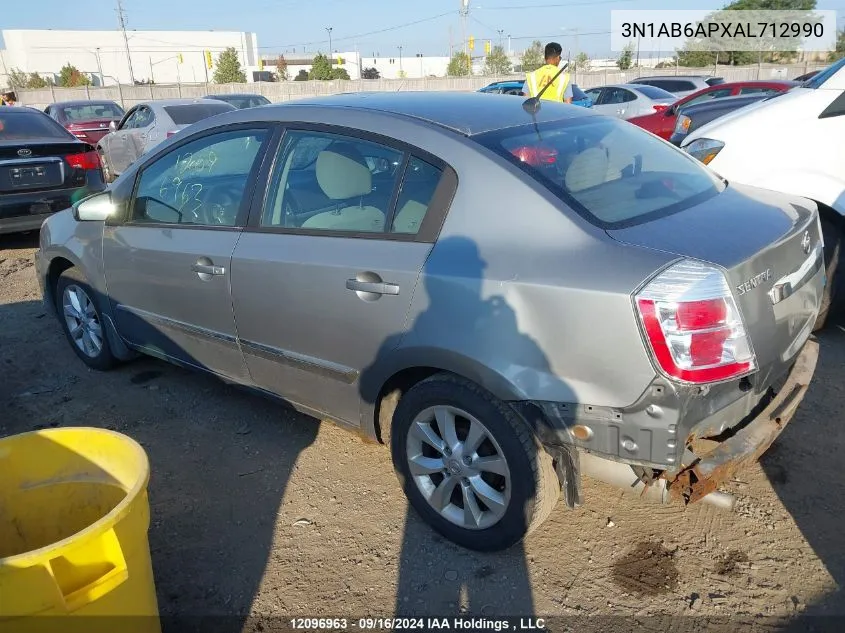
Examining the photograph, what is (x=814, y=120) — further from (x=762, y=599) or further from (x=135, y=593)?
(x=135, y=593)

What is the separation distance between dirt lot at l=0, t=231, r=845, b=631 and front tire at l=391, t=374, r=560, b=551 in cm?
15

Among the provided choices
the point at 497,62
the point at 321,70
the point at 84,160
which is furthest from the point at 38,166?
the point at 497,62

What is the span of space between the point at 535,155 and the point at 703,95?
36.4ft

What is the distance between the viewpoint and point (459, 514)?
2.78 m

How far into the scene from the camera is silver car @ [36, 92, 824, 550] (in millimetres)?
2182

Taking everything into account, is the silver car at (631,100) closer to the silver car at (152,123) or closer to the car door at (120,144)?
the silver car at (152,123)

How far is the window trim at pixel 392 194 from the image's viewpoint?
2.60m

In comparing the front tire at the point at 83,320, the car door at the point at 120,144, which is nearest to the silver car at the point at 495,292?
the front tire at the point at 83,320

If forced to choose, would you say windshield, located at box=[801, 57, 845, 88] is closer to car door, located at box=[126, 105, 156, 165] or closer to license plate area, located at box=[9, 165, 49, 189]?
license plate area, located at box=[9, 165, 49, 189]

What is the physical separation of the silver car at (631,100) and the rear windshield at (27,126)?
30.8 ft

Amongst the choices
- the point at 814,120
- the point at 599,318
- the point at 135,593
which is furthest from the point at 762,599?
the point at 814,120

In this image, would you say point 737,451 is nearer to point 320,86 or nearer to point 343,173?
point 343,173

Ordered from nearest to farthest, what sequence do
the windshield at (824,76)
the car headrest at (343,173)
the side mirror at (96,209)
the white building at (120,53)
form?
the car headrest at (343,173) → the side mirror at (96,209) → the windshield at (824,76) → the white building at (120,53)

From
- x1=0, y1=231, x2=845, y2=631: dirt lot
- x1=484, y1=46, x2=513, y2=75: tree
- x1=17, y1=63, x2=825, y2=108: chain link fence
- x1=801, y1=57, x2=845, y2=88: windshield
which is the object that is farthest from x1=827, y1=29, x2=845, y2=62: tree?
x1=0, y1=231, x2=845, y2=631: dirt lot
